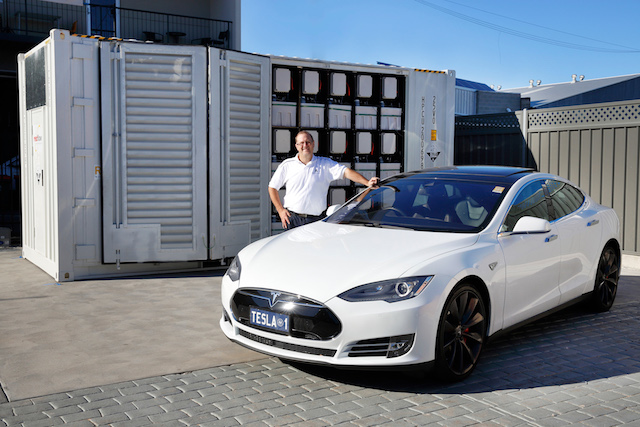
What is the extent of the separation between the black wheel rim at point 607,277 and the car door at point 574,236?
0.23 metres

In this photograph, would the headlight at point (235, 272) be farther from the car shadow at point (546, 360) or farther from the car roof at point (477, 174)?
the car roof at point (477, 174)

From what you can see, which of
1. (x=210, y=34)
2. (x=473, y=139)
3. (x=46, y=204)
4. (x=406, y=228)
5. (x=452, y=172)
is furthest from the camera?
(x=210, y=34)

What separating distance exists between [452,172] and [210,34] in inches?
642

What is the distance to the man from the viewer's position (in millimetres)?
7281

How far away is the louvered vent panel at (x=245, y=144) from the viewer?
29.6 feet

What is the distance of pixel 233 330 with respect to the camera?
480 centimetres

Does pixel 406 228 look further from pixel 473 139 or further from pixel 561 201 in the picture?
pixel 473 139

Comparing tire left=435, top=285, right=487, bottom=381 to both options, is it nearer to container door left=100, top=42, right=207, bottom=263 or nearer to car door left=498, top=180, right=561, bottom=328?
car door left=498, top=180, right=561, bottom=328

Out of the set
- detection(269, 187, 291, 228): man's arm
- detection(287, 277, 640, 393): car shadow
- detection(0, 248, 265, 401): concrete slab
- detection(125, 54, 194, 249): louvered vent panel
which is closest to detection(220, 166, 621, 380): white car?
detection(287, 277, 640, 393): car shadow

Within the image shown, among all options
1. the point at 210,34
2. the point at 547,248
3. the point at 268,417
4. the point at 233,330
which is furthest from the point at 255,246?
the point at 210,34

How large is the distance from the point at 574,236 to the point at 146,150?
5.25 meters

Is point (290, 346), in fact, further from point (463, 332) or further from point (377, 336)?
point (463, 332)

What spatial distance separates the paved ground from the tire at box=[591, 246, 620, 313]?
48.4 inches

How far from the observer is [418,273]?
4367 millimetres
